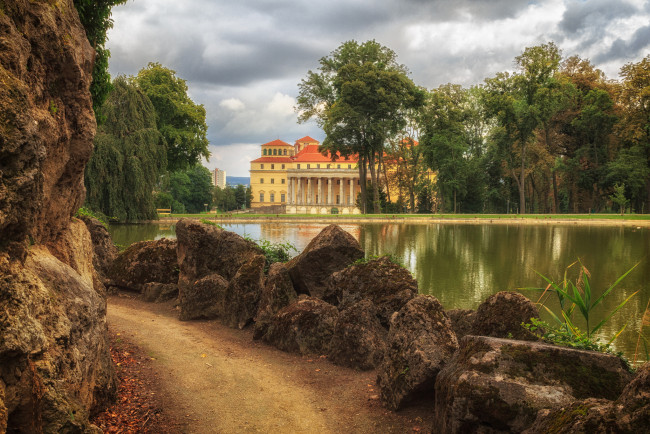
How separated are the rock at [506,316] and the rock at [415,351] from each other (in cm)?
51

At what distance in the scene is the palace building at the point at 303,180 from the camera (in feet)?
279

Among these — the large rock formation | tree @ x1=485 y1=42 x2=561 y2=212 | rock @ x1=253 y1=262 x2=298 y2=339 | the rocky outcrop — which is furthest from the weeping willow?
tree @ x1=485 y1=42 x2=561 y2=212

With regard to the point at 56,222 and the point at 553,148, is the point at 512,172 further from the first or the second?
the point at 56,222

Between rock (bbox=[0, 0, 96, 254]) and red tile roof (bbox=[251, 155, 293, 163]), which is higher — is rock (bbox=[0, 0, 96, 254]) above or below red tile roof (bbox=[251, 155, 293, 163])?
below

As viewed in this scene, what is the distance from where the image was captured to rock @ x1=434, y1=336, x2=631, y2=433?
3969 millimetres

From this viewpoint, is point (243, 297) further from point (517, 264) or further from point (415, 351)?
point (517, 264)

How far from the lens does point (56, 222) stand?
561 cm

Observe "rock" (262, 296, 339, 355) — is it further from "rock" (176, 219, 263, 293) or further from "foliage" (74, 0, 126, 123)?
"foliage" (74, 0, 126, 123)

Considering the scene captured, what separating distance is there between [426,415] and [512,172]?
51088 mm

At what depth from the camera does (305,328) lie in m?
7.75

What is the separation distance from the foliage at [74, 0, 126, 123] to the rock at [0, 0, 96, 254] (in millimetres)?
1048

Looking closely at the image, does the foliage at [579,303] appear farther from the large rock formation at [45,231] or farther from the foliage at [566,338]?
the large rock formation at [45,231]

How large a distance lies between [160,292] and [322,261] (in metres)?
4.15

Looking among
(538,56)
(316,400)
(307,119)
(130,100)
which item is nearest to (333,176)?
(307,119)
